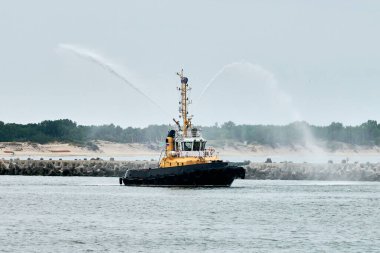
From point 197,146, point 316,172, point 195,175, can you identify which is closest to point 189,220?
point 195,175

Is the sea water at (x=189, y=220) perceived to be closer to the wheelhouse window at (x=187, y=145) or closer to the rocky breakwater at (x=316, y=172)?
the wheelhouse window at (x=187, y=145)

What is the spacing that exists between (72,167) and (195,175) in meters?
52.7

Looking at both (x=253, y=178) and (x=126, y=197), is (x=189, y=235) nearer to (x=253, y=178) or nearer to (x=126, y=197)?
(x=126, y=197)

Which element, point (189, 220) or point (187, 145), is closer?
point (189, 220)

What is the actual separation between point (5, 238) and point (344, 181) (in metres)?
78.5

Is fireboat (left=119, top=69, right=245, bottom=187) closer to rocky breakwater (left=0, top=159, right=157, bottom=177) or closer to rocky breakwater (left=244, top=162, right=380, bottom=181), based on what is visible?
rocky breakwater (left=244, top=162, right=380, bottom=181)

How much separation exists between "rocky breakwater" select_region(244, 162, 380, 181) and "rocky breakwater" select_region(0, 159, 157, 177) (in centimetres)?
1617

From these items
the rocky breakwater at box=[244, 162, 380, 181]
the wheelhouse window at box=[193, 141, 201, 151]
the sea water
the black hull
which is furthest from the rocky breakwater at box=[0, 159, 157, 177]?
the wheelhouse window at box=[193, 141, 201, 151]

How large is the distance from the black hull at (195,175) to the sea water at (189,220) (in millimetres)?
1147

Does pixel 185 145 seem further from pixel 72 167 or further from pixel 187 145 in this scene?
pixel 72 167

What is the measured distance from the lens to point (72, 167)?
474ft

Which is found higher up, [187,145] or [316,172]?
[187,145]

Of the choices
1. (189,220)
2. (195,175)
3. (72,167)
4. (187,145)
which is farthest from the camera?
(72,167)

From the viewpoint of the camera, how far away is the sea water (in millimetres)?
53375
